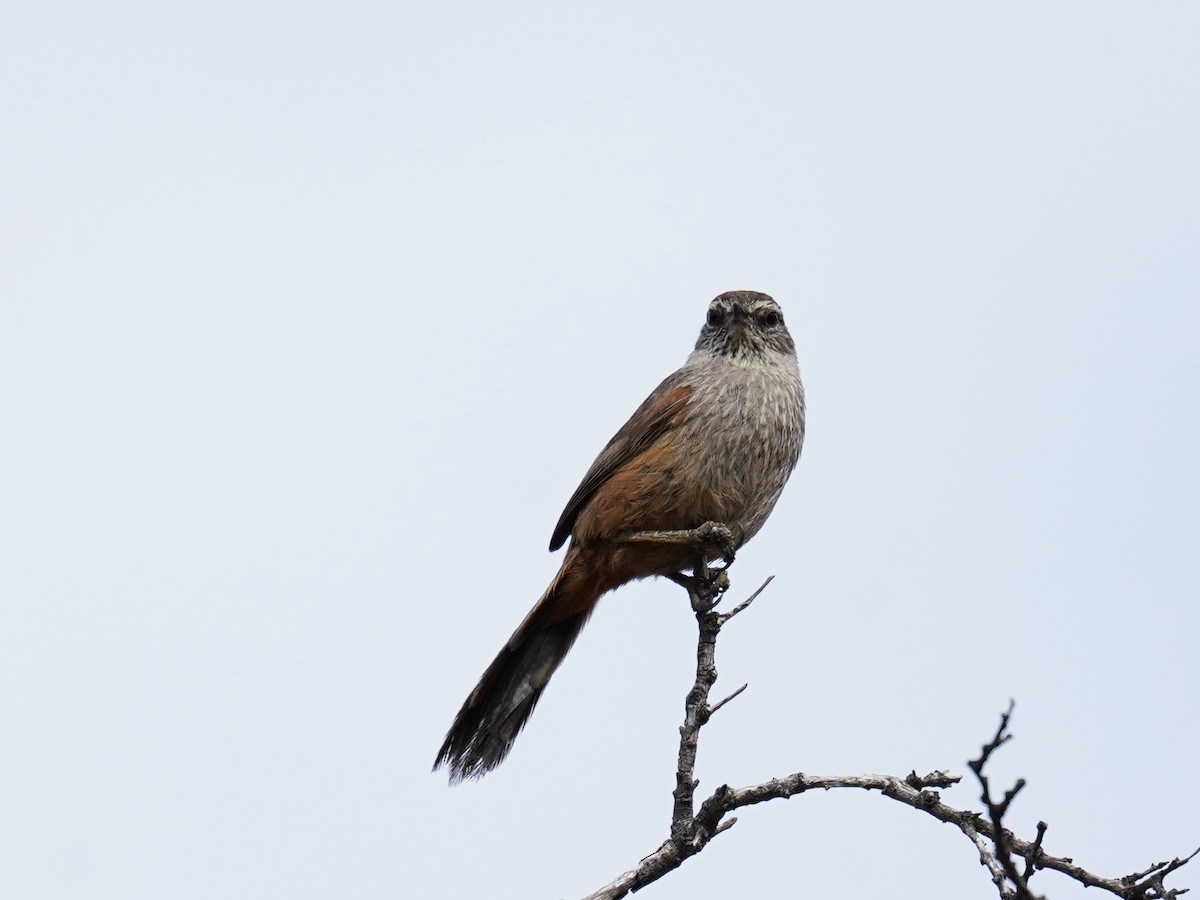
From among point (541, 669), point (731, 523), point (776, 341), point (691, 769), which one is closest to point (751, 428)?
point (731, 523)

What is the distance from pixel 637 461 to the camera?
239 inches

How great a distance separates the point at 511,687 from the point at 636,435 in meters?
1.25

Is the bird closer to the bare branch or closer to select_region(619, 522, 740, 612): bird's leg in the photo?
select_region(619, 522, 740, 612): bird's leg

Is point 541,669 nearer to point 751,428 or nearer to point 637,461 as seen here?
point 637,461

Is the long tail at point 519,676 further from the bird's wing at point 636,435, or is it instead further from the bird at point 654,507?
the bird's wing at point 636,435

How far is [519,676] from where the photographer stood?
6.09 meters

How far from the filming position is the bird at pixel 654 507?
587cm

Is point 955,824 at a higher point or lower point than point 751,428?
→ lower

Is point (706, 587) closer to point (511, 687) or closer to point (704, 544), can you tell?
point (704, 544)

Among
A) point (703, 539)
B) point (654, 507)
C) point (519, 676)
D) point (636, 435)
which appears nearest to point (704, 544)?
point (703, 539)

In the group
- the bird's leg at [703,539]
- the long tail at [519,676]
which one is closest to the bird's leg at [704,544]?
the bird's leg at [703,539]

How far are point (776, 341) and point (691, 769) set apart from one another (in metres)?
3.03

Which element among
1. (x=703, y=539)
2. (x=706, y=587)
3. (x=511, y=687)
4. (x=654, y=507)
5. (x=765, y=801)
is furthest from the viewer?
(x=511, y=687)

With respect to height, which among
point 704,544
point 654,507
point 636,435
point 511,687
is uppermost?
point 636,435
